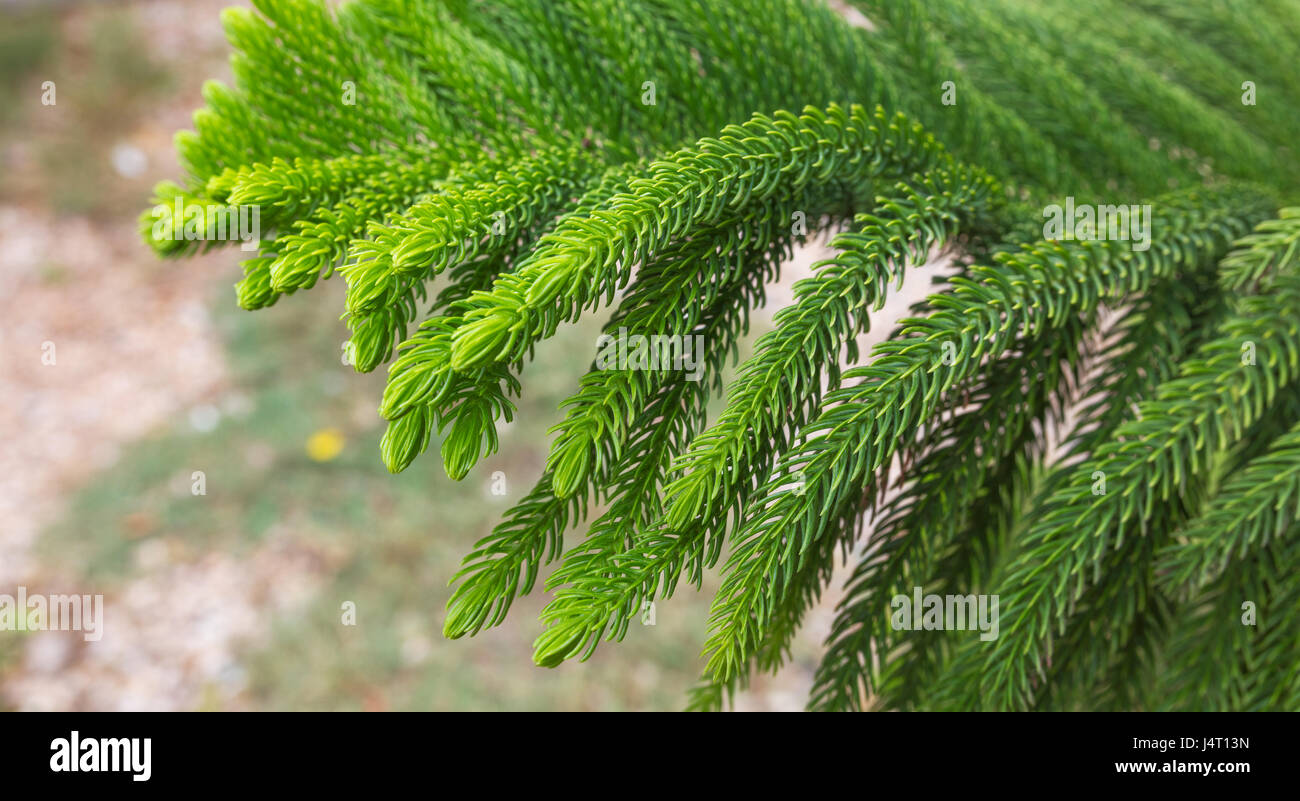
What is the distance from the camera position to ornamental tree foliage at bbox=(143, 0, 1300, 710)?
74cm

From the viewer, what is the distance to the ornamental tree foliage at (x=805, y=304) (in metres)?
0.74

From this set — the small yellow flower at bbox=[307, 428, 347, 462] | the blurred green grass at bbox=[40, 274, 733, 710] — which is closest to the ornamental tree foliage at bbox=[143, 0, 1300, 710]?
the blurred green grass at bbox=[40, 274, 733, 710]

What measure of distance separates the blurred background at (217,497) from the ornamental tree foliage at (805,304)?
6.70 ft

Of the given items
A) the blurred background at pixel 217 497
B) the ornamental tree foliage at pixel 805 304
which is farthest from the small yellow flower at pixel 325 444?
the ornamental tree foliage at pixel 805 304

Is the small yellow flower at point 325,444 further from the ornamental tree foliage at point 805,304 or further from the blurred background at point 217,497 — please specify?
the ornamental tree foliage at point 805,304

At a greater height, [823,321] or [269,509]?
[823,321]

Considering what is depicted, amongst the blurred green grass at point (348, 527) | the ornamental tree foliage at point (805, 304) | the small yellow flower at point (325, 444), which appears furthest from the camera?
the small yellow flower at point (325, 444)

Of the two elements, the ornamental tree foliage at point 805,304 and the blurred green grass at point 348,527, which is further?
the blurred green grass at point 348,527

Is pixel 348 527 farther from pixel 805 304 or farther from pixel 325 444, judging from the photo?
pixel 805 304

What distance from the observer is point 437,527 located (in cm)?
340

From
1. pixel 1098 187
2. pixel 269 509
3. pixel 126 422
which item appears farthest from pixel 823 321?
pixel 126 422
